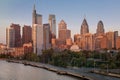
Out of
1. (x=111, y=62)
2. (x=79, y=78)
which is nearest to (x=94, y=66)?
(x=111, y=62)

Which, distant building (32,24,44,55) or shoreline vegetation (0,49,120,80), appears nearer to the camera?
shoreline vegetation (0,49,120,80)

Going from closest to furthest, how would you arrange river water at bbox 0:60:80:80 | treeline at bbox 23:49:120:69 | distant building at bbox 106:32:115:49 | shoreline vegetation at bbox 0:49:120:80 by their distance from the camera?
river water at bbox 0:60:80:80 < shoreline vegetation at bbox 0:49:120:80 < treeline at bbox 23:49:120:69 < distant building at bbox 106:32:115:49

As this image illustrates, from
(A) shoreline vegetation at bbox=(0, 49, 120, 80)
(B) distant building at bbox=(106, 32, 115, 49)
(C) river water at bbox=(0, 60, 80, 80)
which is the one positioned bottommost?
(C) river water at bbox=(0, 60, 80, 80)

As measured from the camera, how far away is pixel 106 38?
130875 mm

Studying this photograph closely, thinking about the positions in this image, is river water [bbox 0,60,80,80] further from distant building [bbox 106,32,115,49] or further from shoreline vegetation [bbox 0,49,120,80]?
distant building [bbox 106,32,115,49]

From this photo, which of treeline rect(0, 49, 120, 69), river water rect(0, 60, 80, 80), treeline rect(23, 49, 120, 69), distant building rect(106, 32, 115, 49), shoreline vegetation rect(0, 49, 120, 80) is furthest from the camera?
distant building rect(106, 32, 115, 49)

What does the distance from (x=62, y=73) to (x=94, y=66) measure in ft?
25.5

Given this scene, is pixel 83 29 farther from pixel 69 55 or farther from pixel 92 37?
pixel 69 55

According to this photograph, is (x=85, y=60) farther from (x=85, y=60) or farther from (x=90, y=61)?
(x=90, y=61)

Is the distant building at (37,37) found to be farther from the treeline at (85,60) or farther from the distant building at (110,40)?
the treeline at (85,60)

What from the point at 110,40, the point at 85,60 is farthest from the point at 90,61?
the point at 110,40

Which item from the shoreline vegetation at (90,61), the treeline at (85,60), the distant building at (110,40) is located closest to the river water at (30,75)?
the shoreline vegetation at (90,61)

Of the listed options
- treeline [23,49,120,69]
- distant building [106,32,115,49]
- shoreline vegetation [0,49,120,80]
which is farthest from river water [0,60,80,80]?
distant building [106,32,115,49]

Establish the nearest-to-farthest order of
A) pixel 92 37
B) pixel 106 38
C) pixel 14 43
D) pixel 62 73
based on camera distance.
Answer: pixel 62 73
pixel 106 38
pixel 92 37
pixel 14 43
